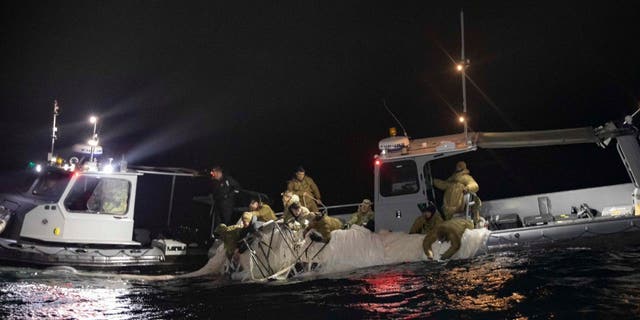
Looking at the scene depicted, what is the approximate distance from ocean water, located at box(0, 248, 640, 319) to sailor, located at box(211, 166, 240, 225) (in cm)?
319

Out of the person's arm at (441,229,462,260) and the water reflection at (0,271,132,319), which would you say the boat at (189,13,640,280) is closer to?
the person's arm at (441,229,462,260)

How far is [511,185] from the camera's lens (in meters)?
49.3

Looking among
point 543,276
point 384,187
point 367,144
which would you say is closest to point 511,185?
point 367,144

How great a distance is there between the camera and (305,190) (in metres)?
12.0

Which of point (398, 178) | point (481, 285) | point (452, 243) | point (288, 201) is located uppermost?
point (398, 178)

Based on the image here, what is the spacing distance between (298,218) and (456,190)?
3.17 meters

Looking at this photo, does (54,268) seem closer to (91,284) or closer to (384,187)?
(91,284)

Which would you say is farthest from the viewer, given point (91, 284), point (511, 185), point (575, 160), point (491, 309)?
point (575, 160)

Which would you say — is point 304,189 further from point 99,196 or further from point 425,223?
point 99,196

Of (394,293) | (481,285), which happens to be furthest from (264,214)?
(481,285)

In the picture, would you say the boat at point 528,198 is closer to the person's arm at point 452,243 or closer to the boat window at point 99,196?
the person's arm at point 452,243

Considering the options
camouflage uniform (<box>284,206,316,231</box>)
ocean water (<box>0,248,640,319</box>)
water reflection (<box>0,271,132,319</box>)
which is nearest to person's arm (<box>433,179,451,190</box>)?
ocean water (<box>0,248,640,319</box>)

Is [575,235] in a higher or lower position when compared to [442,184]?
lower

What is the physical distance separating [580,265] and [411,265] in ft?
9.20
